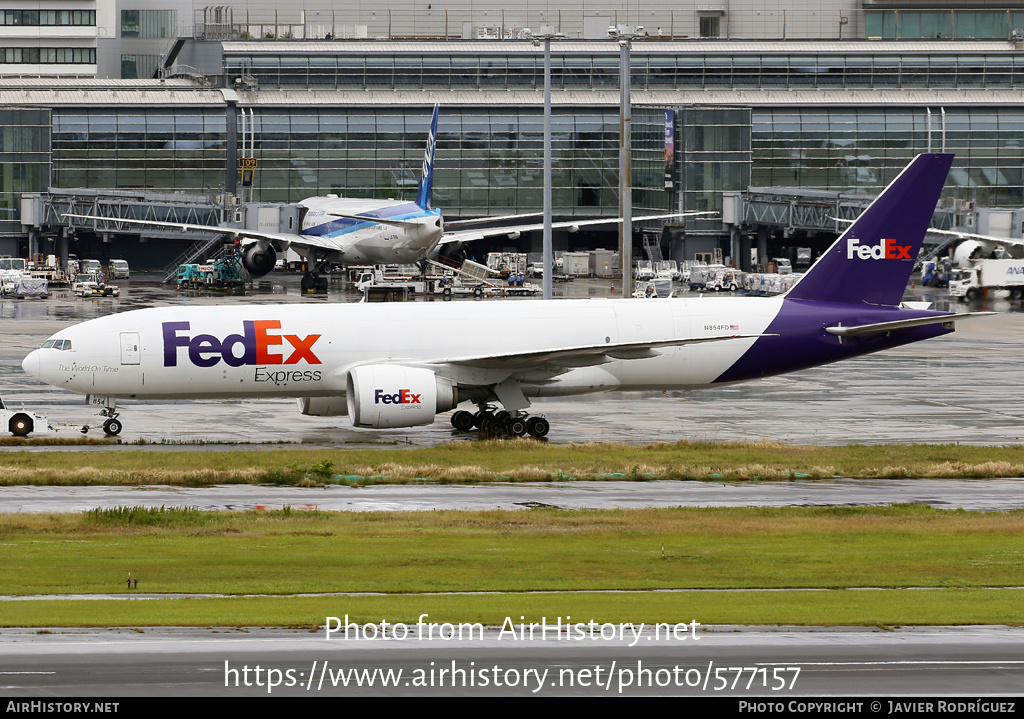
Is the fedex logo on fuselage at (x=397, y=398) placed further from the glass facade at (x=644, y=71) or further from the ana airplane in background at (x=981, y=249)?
the glass facade at (x=644, y=71)

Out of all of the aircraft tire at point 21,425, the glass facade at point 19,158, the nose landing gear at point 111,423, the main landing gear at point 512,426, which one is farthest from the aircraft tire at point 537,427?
the glass facade at point 19,158

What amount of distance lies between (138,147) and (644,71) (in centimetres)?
5074

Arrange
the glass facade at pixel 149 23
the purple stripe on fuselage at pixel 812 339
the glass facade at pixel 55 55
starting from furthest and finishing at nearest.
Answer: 1. the glass facade at pixel 149 23
2. the glass facade at pixel 55 55
3. the purple stripe on fuselage at pixel 812 339

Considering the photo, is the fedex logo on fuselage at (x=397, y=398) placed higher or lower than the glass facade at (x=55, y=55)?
lower

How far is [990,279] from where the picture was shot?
102m

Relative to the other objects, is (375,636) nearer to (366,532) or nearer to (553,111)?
(366,532)

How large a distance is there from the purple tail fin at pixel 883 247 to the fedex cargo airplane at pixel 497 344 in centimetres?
5

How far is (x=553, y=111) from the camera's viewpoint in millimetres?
140000

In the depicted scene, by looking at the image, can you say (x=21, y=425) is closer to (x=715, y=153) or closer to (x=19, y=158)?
(x=19, y=158)

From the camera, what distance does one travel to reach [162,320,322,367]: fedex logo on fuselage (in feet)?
144

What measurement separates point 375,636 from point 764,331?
1150 inches

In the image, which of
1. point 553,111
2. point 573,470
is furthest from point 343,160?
point 573,470

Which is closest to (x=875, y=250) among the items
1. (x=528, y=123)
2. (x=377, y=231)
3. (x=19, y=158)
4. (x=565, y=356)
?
(x=565, y=356)

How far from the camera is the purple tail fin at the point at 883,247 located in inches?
1898
